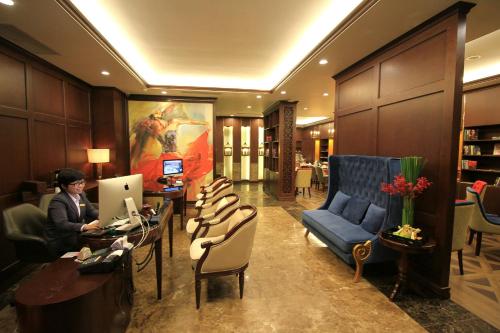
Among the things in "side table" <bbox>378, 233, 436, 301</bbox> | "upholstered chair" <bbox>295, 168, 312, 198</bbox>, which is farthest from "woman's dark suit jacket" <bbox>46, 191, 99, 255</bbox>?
"upholstered chair" <bbox>295, 168, 312, 198</bbox>

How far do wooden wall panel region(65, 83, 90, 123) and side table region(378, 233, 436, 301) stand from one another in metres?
5.31

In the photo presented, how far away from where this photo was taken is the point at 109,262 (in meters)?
1.60

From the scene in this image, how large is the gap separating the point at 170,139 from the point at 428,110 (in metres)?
5.31

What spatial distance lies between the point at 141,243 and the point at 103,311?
574 millimetres

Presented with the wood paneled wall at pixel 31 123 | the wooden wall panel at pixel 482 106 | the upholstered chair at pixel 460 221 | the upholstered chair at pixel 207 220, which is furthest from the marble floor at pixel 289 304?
the wooden wall panel at pixel 482 106

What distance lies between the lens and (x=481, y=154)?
5070 millimetres

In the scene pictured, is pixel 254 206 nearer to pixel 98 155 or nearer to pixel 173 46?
pixel 173 46

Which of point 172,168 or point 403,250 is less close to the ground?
point 172,168

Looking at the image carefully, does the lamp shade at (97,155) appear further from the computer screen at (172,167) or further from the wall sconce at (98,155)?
the computer screen at (172,167)

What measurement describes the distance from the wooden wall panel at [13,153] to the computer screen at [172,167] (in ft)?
7.30

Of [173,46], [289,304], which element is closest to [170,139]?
[173,46]

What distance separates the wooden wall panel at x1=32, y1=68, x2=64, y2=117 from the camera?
11.0ft

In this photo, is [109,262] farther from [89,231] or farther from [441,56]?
[441,56]

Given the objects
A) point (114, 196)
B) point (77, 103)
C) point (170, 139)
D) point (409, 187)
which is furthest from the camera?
point (170, 139)
